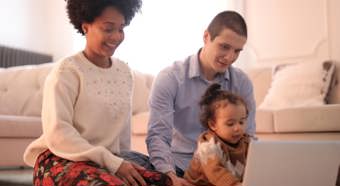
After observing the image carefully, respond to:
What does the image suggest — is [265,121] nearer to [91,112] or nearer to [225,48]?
[225,48]

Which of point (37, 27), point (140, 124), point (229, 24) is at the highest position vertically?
point (229, 24)

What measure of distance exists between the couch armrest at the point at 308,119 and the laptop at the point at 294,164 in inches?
49.7

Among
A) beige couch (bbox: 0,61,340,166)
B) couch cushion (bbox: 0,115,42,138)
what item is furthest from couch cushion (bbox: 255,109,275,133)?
couch cushion (bbox: 0,115,42,138)

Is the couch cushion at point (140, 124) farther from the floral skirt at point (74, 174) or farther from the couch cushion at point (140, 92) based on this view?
the floral skirt at point (74, 174)

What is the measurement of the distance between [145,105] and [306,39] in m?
1.36

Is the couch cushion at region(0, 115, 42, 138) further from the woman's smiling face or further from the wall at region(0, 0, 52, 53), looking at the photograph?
the wall at region(0, 0, 52, 53)

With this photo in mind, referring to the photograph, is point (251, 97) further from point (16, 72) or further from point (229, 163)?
point (16, 72)

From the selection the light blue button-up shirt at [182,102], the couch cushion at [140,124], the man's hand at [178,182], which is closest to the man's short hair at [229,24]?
the light blue button-up shirt at [182,102]

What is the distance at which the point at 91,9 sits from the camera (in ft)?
3.79

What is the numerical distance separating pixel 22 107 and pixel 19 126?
40 centimetres

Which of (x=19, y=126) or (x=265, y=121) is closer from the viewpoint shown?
(x=265, y=121)

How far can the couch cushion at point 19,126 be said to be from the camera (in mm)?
2287

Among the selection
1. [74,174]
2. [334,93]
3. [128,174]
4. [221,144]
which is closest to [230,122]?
[221,144]

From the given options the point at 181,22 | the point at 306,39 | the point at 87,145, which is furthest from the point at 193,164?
the point at 181,22
